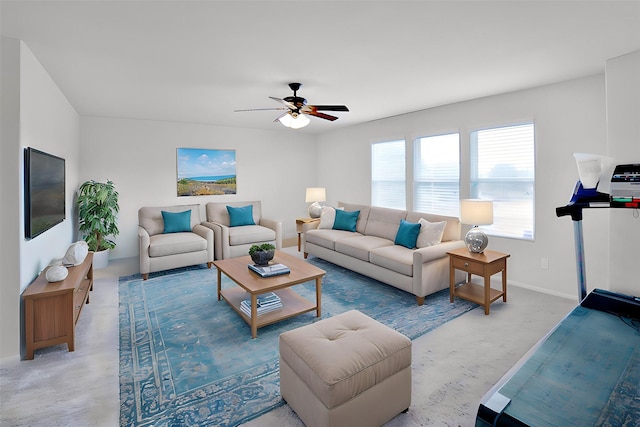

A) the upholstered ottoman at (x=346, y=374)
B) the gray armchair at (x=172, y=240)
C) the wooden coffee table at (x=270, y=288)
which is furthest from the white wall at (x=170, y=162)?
the upholstered ottoman at (x=346, y=374)

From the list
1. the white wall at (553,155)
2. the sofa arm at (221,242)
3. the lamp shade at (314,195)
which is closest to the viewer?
the white wall at (553,155)

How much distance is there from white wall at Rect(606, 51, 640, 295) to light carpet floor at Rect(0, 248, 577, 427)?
0.66 m

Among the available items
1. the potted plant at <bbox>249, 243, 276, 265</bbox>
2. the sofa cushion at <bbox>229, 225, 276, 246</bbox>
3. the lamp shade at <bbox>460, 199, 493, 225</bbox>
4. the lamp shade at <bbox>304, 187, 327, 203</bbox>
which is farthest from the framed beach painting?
the lamp shade at <bbox>460, 199, 493, 225</bbox>

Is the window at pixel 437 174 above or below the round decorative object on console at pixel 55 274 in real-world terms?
above

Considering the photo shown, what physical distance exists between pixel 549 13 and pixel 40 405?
420 centimetres

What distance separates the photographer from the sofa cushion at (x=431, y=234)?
395 centimetres

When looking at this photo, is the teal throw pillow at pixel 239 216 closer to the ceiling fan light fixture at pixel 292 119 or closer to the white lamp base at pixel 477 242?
the ceiling fan light fixture at pixel 292 119

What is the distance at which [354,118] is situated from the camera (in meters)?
5.66

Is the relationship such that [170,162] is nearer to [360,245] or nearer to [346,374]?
[360,245]

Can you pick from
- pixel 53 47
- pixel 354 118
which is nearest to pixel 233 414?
pixel 53 47

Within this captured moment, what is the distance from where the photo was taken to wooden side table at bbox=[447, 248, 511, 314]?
10.7 ft

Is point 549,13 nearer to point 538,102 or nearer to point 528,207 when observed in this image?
point 538,102

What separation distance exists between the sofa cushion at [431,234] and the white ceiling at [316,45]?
168cm

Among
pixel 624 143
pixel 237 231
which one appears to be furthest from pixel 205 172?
pixel 624 143
